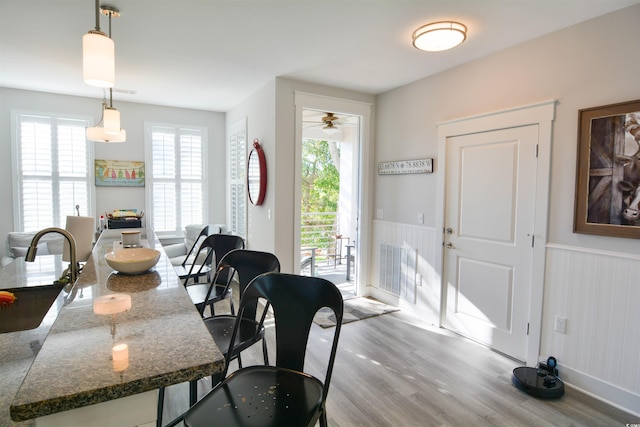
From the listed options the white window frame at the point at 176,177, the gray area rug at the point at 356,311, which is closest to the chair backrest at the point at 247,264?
the gray area rug at the point at 356,311

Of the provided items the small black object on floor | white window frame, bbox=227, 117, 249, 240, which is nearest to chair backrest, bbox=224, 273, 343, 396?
the small black object on floor

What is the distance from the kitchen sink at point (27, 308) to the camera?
1.64 metres

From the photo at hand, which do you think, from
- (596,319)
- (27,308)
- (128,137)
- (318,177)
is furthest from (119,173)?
(596,319)

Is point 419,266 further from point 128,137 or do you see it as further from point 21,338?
point 128,137

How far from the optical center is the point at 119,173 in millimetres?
5117

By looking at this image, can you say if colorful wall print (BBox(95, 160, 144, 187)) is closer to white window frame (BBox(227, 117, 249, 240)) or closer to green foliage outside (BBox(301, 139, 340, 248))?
white window frame (BBox(227, 117, 249, 240))

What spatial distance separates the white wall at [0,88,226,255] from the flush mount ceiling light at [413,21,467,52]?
4.04 meters

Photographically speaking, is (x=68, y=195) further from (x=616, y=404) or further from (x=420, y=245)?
(x=616, y=404)

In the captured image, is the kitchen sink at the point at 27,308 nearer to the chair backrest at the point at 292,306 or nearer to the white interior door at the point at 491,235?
the chair backrest at the point at 292,306

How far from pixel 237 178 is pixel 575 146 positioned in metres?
4.20

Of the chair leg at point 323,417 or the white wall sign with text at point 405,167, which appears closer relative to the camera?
the chair leg at point 323,417

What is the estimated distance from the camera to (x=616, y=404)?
7.57ft

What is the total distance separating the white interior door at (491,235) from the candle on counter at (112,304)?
115 inches

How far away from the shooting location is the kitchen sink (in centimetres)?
164
